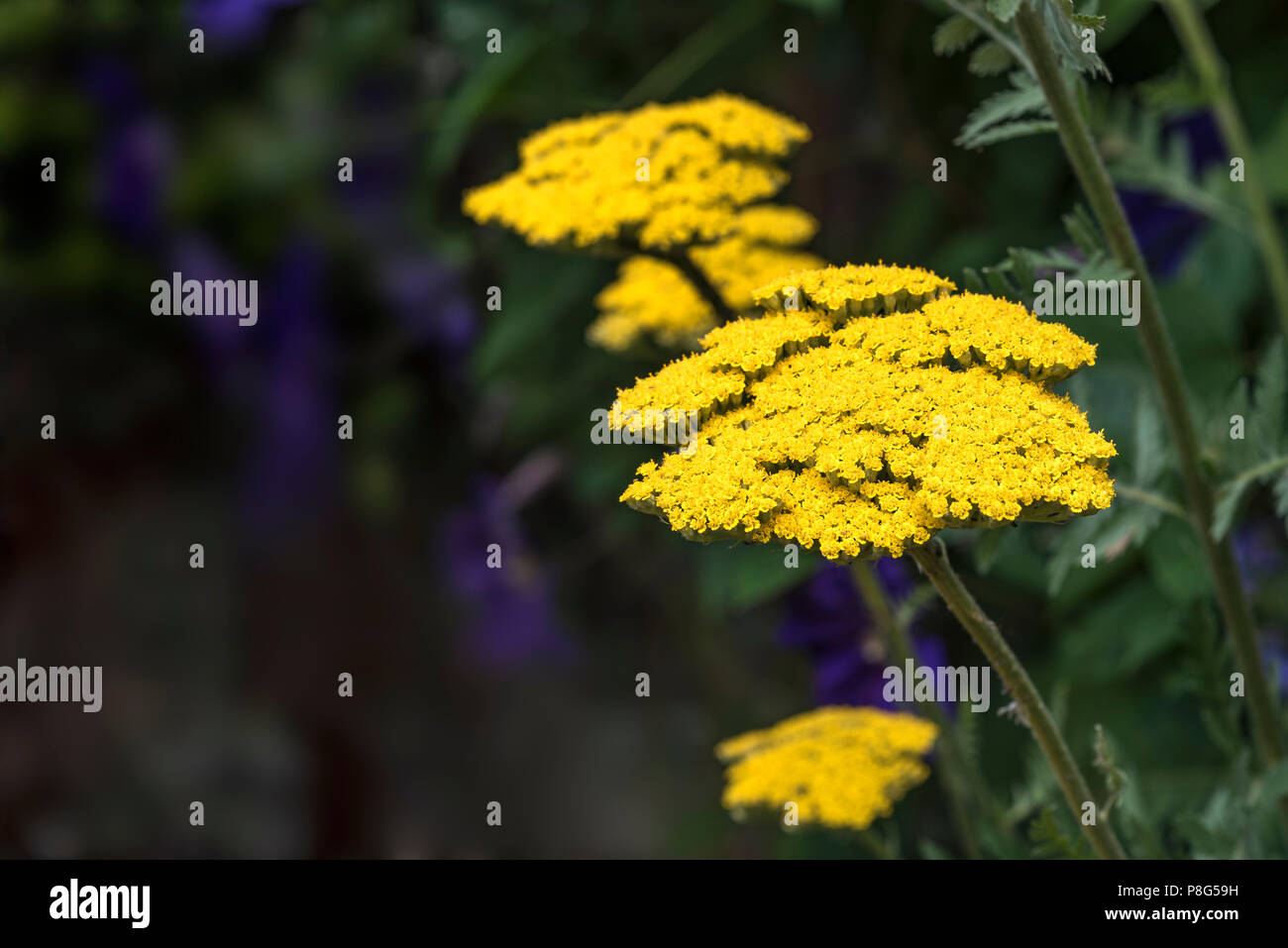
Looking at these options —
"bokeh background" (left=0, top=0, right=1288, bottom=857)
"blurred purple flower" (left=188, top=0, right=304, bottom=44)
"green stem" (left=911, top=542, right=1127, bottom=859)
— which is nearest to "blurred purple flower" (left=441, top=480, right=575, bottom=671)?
"bokeh background" (left=0, top=0, right=1288, bottom=857)

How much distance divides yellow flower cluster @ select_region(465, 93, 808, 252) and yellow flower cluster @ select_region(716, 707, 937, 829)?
284mm

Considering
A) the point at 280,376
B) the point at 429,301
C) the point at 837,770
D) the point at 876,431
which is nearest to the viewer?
the point at 876,431

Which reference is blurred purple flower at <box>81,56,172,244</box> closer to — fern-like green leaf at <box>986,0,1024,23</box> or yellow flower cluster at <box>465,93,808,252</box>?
yellow flower cluster at <box>465,93,808,252</box>

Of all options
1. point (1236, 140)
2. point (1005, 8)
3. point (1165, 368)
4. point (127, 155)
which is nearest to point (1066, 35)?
point (1005, 8)

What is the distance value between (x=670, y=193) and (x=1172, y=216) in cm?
72

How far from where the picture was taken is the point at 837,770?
72 cm

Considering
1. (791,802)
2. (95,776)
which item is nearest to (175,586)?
(95,776)

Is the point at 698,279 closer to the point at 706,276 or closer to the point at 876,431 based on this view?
the point at 706,276

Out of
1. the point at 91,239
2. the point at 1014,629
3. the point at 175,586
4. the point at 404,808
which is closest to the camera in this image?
the point at 1014,629

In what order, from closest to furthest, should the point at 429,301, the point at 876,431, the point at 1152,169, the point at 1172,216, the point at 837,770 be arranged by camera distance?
the point at 876,431 < the point at 837,770 < the point at 1152,169 < the point at 1172,216 < the point at 429,301

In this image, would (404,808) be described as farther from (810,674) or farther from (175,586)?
(810,674)

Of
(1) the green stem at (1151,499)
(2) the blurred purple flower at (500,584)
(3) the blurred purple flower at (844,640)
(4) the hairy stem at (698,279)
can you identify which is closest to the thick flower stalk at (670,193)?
(4) the hairy stem at (698,279)
